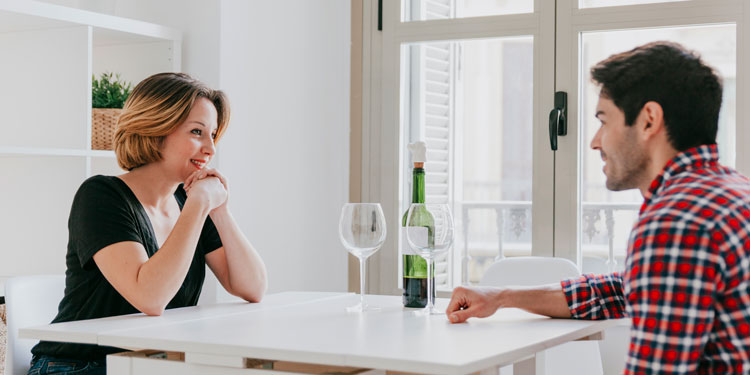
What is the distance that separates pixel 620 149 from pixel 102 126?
1.96 metres

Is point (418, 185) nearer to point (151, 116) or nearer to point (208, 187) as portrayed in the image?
point (208, 187)

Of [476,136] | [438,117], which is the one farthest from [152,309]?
[476,136]

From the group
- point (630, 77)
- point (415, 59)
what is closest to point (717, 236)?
point (630, 77)

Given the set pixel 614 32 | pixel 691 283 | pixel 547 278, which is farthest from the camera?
pixel 614 32

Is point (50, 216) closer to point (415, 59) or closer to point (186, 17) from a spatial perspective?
point (186, 17)

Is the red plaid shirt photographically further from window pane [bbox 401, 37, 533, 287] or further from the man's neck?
window pane [bbox 401, 37, 533, 287]

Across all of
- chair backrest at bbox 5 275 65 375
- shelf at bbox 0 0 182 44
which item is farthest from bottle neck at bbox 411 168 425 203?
shelf at bbox 0 0 182 44

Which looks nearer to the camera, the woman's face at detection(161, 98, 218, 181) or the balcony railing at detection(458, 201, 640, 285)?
the woman's face at detection(161, 98, 218, 181)

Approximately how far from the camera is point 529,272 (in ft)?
8.41

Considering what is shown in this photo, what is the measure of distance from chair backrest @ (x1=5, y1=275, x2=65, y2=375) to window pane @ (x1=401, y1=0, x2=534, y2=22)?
1.97m

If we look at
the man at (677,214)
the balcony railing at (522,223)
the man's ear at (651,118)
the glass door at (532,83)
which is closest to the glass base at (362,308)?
the man at (677,214)

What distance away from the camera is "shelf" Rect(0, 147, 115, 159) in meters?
2.53

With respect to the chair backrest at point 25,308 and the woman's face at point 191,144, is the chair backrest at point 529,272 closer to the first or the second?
the woman's face at point 191,144

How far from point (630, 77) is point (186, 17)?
2.16 metres
